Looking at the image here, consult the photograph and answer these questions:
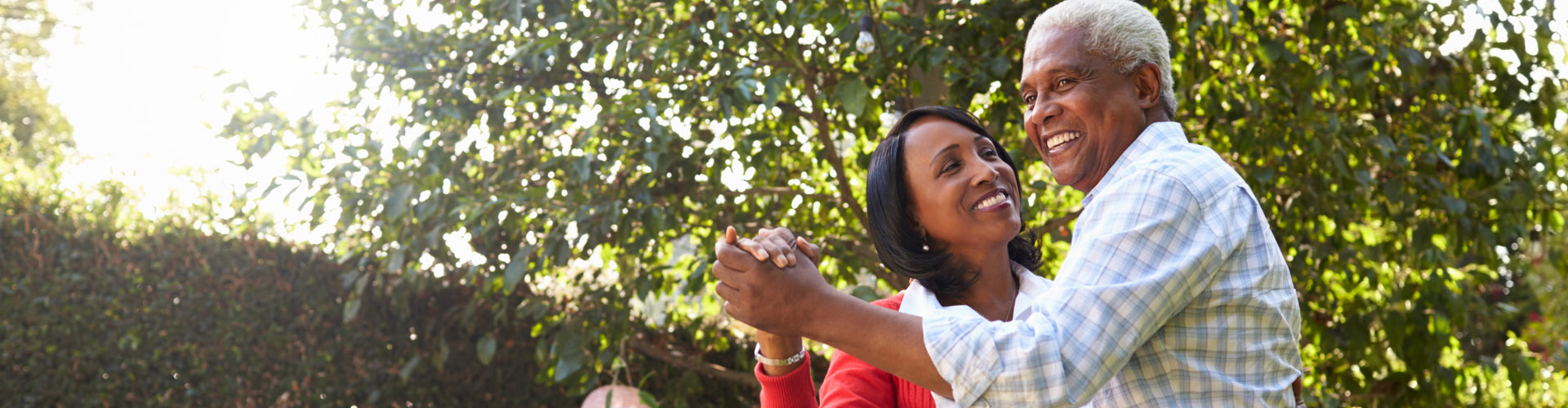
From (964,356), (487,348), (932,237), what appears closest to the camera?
(964,356)

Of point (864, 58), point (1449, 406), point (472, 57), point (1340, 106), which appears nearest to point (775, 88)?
point (864, 58)

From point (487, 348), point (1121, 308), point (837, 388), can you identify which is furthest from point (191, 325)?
point (1121, 308)

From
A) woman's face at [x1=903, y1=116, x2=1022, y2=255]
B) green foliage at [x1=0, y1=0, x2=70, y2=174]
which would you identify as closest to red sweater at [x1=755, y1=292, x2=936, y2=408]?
woman's face at [x1=903, y1=116, x2=1022, y2=255]

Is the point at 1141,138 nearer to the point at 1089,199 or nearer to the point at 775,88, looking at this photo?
the point at 1089,199

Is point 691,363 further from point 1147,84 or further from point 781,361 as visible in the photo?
point 1147,84

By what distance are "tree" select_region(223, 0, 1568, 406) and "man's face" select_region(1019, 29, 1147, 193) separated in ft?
5.10

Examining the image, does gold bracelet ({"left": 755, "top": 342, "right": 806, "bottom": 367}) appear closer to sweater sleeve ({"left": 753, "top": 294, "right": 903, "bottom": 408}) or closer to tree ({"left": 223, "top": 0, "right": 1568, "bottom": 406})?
sweater sleeve ({"left": 753, "top": 294, "right": 903, "bottom": 408})

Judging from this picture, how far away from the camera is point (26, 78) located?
54.6ft

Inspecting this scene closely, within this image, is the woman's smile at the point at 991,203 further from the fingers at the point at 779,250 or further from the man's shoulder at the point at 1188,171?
the fingers at the point at 779,250

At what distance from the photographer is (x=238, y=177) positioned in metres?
4.29

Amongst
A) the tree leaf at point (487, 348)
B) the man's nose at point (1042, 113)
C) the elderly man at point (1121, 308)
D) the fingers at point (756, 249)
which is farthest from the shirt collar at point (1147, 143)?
the tree leaf at point (487, 348)

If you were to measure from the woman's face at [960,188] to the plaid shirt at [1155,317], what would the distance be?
449 mm

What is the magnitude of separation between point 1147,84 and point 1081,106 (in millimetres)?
112

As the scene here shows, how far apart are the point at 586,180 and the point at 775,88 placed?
31.2 inches
